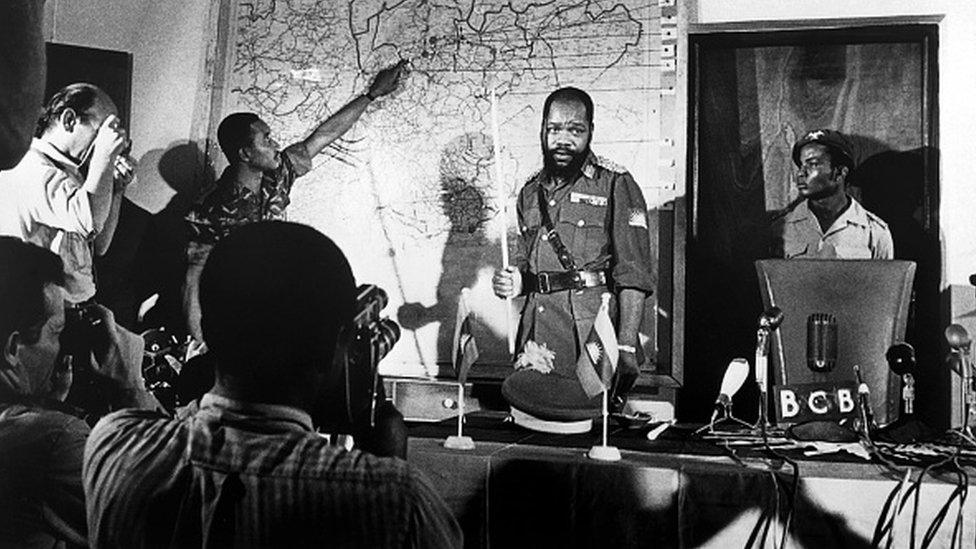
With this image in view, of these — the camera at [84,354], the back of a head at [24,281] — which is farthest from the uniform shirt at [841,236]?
the back of a head at [24,281]

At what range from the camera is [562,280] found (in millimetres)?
3004

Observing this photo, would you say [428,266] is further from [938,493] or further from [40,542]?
[938,493]

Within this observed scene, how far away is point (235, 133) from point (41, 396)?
3.36ft

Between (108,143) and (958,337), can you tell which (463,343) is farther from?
(108,143)

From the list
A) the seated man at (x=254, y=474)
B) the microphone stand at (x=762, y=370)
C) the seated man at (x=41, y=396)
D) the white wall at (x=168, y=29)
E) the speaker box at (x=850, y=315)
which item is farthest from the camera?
the white wall at (x=168, y=29)

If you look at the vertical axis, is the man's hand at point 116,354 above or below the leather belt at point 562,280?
below

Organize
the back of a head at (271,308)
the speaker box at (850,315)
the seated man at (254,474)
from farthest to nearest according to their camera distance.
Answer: the speaker box at (850,315)
the back of a head at (271,308)
the seated man at (254,474)

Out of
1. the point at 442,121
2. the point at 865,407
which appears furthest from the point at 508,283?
the point at 865,407

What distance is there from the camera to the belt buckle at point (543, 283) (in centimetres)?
302

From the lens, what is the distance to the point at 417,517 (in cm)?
190

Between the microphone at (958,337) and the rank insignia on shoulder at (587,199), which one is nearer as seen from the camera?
the microphone at (958,337)

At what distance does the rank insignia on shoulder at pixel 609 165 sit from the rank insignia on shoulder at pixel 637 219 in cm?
13

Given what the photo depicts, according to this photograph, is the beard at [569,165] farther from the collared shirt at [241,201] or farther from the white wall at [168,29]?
the collared shirt at [241,201]

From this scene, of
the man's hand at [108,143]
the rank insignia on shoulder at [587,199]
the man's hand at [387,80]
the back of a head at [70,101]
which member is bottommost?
the rank insignia on shoulder at [587,199]
